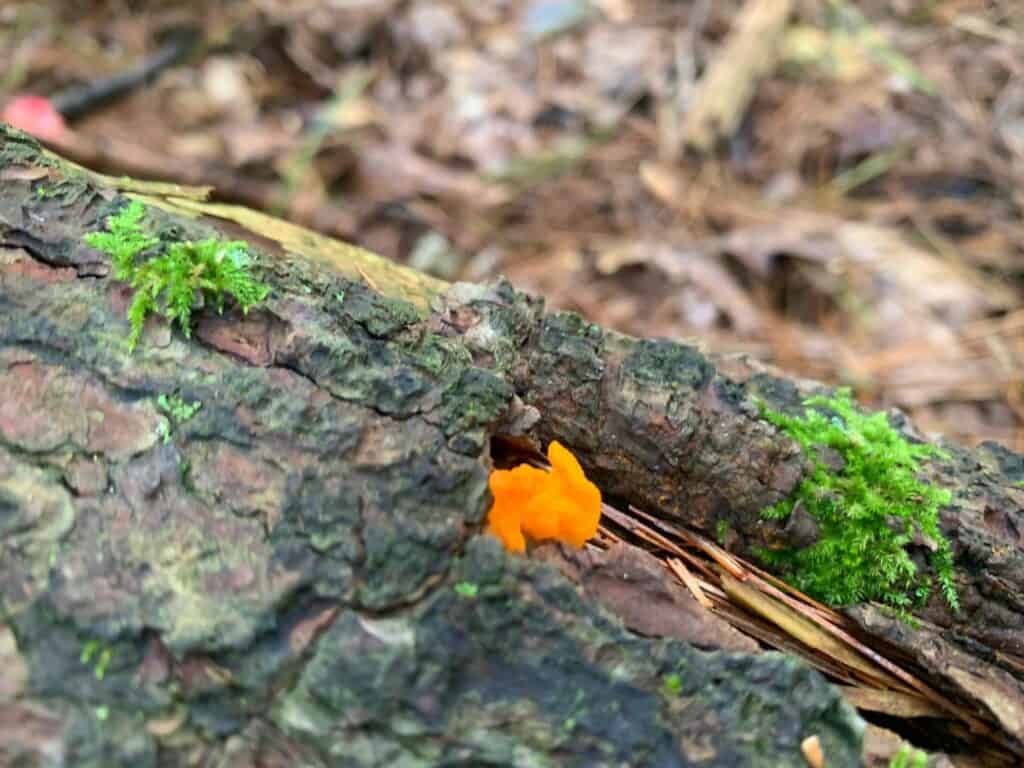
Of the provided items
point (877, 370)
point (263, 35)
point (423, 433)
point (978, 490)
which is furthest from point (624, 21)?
point (423, 433)

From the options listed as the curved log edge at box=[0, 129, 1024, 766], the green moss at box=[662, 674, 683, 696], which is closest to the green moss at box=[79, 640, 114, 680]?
the curved log edge at box=[0, 129, 1024, 766]

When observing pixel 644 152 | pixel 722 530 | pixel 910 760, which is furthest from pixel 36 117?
pixel 910 760

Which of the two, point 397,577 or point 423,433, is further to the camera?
point 423,433

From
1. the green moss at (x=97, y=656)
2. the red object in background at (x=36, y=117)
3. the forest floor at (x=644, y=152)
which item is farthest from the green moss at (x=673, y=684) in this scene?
the red object in background at (x=36, y=117)

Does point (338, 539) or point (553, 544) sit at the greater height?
point (338, 539)

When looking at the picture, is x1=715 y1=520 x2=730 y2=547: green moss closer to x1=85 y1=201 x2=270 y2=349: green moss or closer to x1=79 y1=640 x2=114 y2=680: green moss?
x1=85 y1=201 x2=270 y2=349: green moss

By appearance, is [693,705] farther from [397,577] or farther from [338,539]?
[338,539]

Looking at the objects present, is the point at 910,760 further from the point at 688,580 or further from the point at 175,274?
the point at 175,274
